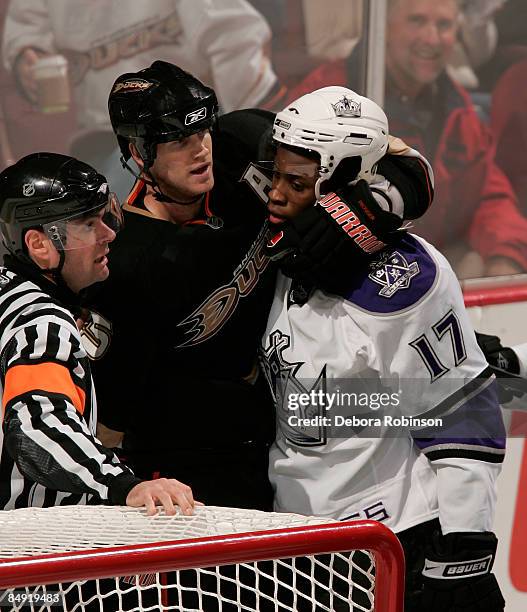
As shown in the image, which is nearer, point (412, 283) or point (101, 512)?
point (101, 512)

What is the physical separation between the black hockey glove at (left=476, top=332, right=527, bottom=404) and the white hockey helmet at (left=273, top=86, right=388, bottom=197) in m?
0.63

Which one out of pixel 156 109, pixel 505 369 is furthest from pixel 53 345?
pixel 505 369

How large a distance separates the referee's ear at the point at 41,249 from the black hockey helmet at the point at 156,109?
0.33 m

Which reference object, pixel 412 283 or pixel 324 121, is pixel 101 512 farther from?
pixel 324 121

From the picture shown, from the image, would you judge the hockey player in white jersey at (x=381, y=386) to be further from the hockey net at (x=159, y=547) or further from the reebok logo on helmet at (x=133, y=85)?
the hockey net at (x=159, y=547)

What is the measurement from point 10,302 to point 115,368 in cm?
41

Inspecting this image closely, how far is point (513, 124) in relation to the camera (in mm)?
3408

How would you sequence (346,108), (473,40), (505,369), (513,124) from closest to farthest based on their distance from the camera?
(346,108) → (505,369) → (473,40) → (513,124)

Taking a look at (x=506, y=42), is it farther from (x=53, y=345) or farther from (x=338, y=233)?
(x=53, y=345)

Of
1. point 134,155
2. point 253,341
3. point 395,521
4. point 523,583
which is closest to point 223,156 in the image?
point 134,155

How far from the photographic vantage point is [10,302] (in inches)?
65.5

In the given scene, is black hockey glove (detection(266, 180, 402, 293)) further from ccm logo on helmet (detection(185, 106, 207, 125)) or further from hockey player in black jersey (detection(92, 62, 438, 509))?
ccm logo on helmet (detection(185, 106, 207, 125))

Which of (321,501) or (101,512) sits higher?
(101,512)

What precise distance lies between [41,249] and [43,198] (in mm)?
83
